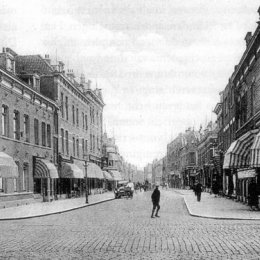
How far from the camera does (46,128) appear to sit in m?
39.3

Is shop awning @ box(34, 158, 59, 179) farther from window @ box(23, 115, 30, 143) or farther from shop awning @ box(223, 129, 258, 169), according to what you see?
shop awning @ box(223, 129, 258, 169)

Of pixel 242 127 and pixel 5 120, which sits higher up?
pixel 5 120

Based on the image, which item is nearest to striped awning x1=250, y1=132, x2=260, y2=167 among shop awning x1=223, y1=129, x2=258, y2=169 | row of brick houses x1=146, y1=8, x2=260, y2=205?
row of brick houses x1=146, y1=8, x2=260, y2=205

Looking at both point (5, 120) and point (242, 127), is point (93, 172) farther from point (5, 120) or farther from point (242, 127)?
point (242, 127)

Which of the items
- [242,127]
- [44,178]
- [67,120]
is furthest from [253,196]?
[67,120]

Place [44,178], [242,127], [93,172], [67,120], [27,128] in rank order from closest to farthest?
[242,127] → [27,128] → [44,178] → [67,120] → [93,172]

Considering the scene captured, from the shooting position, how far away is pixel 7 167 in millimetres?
27812

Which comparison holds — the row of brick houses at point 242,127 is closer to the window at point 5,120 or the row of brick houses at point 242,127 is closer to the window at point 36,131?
the window at point 5,120

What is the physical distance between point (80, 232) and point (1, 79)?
1605 cm

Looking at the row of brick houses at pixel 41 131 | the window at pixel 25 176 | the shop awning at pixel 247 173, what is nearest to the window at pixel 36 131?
the row of brick houses at pixel 41 131

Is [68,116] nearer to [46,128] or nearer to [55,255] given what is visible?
[46,128]

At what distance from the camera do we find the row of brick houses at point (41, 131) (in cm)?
3023

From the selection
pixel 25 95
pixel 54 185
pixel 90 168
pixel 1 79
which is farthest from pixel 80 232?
pixel 90 168

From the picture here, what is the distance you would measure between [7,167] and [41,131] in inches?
408
